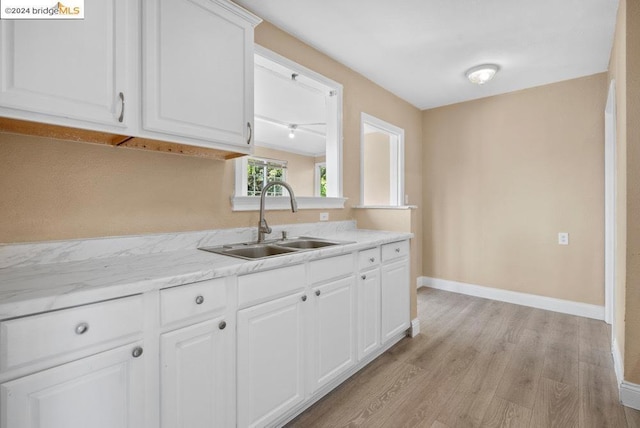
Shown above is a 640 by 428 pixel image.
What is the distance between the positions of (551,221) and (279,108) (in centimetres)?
364

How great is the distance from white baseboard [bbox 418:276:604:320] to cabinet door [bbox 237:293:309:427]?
297cm

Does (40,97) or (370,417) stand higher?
(40,97)

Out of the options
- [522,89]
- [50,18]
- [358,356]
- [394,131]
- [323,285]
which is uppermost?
[522,89]

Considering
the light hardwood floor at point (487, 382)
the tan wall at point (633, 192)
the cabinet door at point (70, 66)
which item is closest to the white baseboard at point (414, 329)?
Answer: the light hardwood floor at point (487, 382)

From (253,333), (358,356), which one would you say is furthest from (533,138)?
(253,333)

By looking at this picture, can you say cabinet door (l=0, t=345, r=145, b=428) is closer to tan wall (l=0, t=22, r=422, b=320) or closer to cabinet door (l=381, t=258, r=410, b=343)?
tan wall (l=0, t=22, r=422, b=320)

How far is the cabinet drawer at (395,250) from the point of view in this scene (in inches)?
90.6

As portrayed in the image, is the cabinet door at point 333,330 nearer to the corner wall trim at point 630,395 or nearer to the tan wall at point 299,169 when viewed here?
the corner wall trim at point 630,395

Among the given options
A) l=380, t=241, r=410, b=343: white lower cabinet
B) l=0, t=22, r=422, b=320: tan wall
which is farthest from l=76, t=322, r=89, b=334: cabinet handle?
l=380, t=241, r=410, b=343: white lower cabinet

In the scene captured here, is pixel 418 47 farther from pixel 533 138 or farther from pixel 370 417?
pixel 370 417

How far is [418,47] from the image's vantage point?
2627 mm

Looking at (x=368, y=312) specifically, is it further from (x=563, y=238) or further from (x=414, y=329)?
(x=563, y=238)

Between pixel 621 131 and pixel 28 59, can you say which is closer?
pixel 28 59

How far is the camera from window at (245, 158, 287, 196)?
6456 mm
